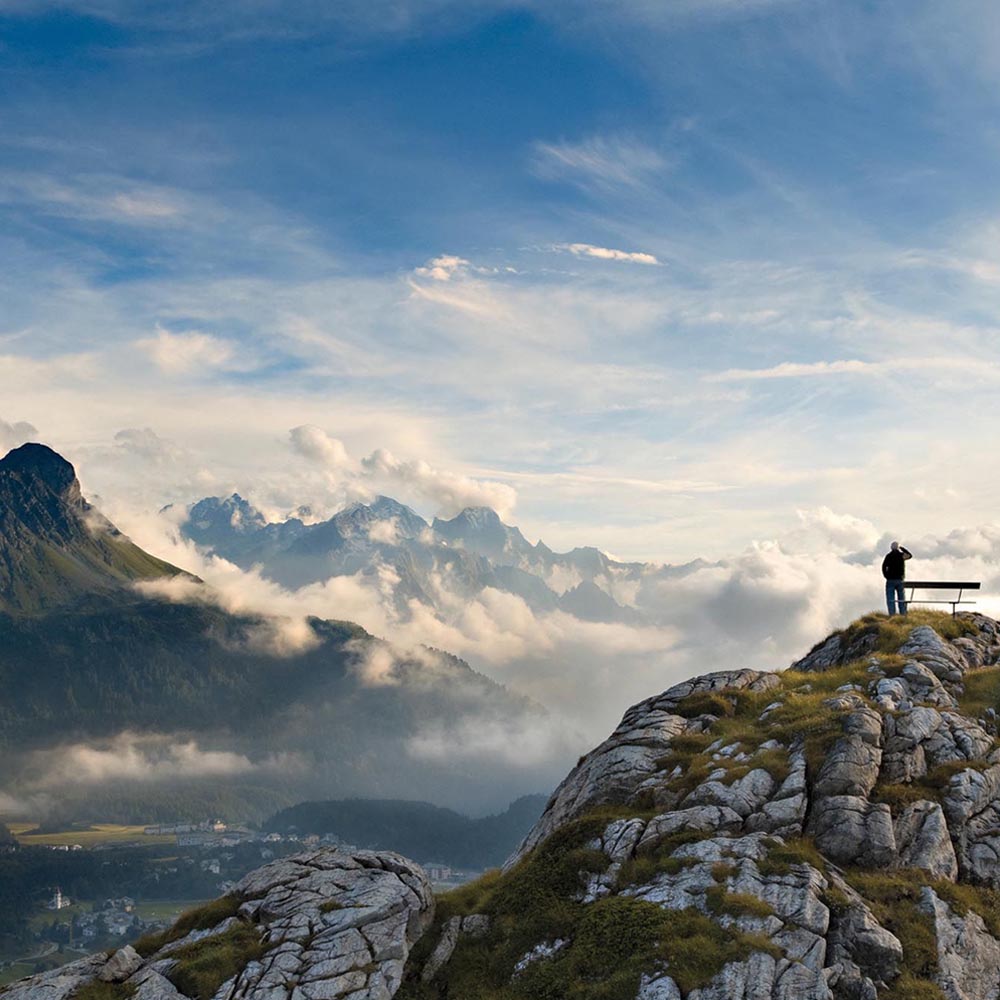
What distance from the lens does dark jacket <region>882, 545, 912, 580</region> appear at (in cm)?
5940

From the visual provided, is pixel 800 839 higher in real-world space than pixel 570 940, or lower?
higher

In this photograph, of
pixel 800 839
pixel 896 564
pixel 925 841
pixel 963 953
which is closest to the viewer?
pixel 963 953

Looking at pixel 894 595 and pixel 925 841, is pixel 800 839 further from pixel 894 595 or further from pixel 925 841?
pixel 894 595

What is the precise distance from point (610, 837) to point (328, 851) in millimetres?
14225

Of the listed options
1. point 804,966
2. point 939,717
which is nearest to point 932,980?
point 804,966

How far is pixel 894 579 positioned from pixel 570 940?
4004cm

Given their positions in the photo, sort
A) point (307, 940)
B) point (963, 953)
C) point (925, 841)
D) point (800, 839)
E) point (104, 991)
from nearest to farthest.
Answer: point (963, 953)
point (104, 991)
point (307, 940)
point (925, 841)
point (800, 839)

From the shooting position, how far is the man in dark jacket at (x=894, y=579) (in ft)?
196

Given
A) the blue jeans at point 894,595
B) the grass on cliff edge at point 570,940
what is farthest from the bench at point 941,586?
the grass on cliff edge at point 570,940

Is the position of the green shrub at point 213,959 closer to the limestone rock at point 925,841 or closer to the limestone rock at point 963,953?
the limestone rock at point 963,953

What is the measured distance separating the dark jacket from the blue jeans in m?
0.47

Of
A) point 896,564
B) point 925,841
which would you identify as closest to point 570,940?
point 925,841

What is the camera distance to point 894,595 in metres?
61.1

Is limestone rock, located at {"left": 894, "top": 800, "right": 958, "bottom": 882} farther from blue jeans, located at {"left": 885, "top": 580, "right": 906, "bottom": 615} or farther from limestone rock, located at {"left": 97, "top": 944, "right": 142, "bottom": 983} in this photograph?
limestone rock, located at {"left": 97, "top": 944, "right": 142, "bottom": 983}
